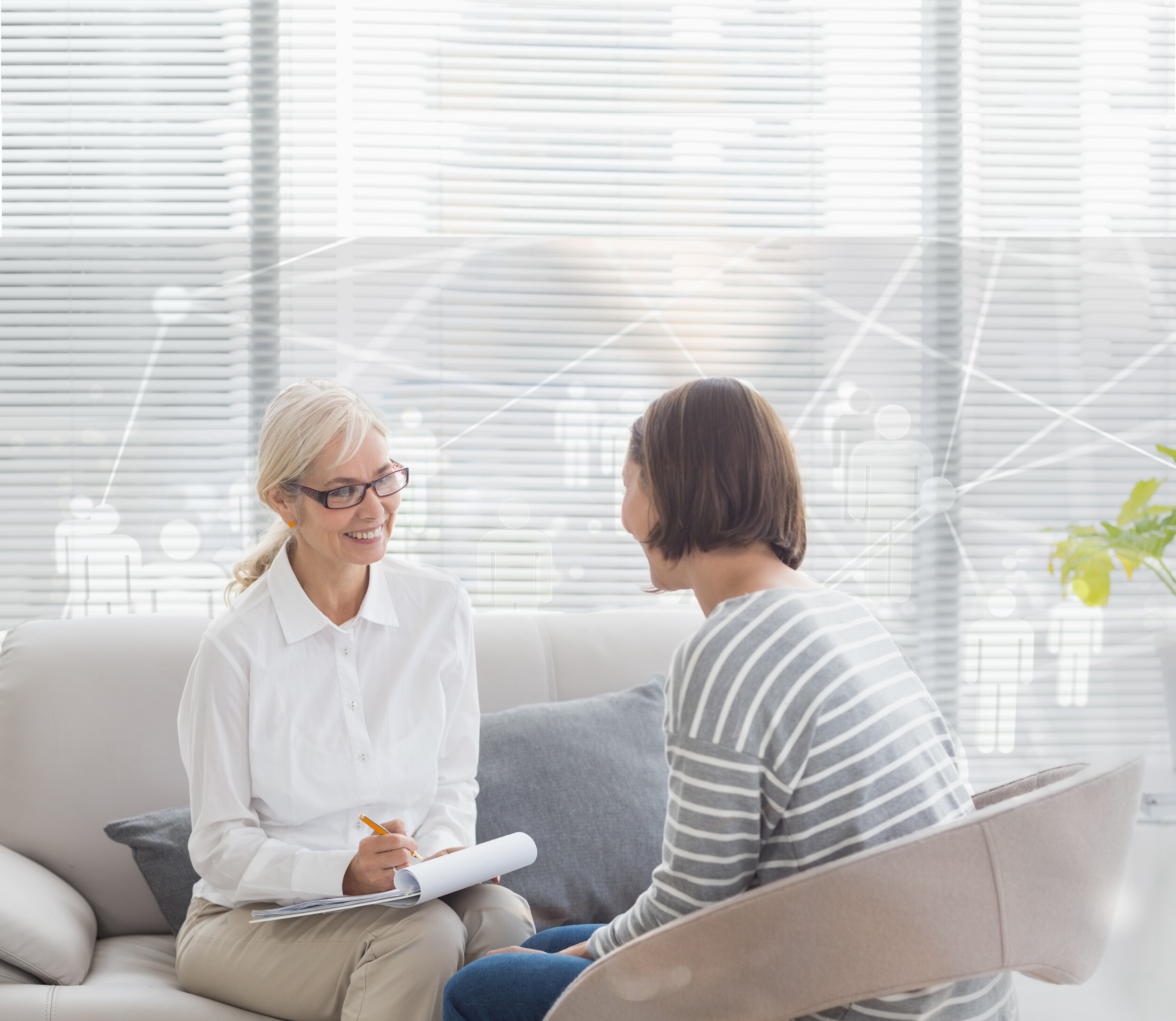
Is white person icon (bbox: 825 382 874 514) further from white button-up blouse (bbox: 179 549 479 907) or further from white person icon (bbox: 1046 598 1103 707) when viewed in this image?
white button-up blouse (bbox: 179 549 479 907)

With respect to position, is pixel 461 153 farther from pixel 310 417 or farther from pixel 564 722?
pixel 564 722

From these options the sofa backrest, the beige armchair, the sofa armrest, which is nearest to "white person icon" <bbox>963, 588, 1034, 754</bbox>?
the sofa backrest

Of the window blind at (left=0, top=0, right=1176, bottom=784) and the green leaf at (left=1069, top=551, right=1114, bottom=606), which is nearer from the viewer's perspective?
the window blind at (left=0, top=0, right=1176, bottom=784)

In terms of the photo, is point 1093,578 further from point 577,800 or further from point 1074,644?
point 577,800

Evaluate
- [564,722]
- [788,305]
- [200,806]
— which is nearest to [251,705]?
[200,806]

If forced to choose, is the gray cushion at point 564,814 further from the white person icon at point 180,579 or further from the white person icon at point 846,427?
the white person icon at point 846,427

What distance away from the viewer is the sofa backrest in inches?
72.6

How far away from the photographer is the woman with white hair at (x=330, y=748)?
1.42 metres

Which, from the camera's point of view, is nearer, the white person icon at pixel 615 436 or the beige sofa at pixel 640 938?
the beige sofa at pixel 640 938

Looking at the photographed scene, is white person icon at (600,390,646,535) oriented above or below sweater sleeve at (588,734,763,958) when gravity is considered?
above

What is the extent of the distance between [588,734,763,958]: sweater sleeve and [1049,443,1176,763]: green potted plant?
1.73 metres

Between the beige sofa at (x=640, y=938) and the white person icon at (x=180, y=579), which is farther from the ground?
the white person icon at (x=180, y=579)

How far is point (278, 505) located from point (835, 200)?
67.4 inches

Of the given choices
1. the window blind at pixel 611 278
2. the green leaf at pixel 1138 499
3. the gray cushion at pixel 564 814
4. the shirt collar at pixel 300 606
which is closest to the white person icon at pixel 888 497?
the window blind at pixel 611 278
